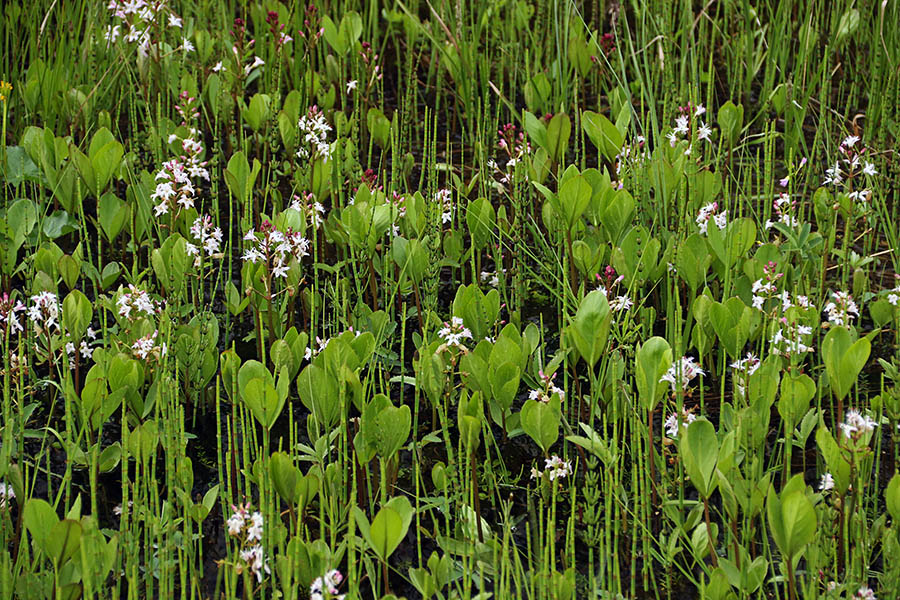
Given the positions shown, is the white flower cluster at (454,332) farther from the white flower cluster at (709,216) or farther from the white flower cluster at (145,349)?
the white flower cluster at (709,216)

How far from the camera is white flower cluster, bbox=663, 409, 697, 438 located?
192 cm

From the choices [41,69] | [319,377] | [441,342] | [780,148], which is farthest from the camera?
[780,148]

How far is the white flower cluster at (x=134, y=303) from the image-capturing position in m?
2.27

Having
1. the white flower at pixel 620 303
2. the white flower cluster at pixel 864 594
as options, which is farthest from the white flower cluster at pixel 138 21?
the white flower cluster at pixel 864 594

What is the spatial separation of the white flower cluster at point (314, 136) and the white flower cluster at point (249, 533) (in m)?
1.45

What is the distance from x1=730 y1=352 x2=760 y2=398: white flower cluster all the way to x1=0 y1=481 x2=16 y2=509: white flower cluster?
1298 millimetres

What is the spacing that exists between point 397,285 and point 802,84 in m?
1.67

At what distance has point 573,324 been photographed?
7.18 ft

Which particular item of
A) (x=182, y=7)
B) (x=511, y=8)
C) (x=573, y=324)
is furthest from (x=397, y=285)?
(x=182, y=7)

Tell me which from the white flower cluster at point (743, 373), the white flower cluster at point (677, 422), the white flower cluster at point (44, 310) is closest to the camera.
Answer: the white flower cluster at point (677, 422)

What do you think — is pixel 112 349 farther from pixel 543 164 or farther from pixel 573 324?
pixel 543 164

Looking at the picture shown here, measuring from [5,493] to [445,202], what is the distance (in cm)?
139

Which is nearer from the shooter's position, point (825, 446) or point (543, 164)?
point (825, 446)

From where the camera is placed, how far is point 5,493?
1812 millimetres
